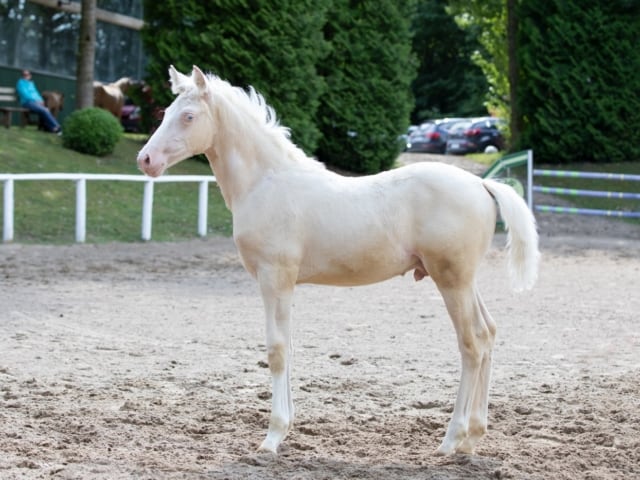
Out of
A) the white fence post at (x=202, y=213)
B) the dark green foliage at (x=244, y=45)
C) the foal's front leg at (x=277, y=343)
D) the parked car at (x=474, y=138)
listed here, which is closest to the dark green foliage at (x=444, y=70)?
the parked car at (x=474, y=138)

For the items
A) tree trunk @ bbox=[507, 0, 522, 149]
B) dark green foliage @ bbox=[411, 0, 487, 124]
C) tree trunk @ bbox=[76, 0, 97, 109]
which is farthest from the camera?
dark green foliage @ bbox=[411, 0, 487, 124]

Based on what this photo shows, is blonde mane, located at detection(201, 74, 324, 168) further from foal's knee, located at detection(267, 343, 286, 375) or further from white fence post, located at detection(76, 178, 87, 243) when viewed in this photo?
white fence post, located at detection(76, 178, 87, 243)

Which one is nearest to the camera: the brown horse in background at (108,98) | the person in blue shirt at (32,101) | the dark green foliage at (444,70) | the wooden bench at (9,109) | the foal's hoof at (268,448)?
the foal's hoof at (268,448)

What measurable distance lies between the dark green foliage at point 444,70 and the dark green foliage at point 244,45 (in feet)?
87.2

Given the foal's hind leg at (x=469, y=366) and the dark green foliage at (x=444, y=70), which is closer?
the foal's hind leg at (x=469, y=366)

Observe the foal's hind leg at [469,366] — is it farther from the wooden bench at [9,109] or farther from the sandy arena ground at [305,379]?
the wooden bench at [9,109]

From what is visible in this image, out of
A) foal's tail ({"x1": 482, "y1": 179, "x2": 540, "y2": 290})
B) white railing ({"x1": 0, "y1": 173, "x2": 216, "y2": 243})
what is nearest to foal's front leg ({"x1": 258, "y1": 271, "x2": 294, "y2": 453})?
foal's tail ({"x1": 482, "y1": 179, "x2": 540, "y2": 290})

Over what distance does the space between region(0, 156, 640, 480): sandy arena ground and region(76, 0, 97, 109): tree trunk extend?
11423 millimetres

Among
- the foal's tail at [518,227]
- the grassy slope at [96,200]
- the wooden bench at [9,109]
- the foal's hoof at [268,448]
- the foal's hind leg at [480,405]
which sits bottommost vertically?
the grassy slope at [96,200]

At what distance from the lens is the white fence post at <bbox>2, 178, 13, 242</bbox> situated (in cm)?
1517

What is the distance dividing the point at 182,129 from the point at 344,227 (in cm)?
107

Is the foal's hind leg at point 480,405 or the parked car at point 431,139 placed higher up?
the foal's hind leg at point 480,405

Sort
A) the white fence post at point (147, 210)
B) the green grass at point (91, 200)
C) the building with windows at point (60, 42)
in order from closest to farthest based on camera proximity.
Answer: the white fence post at point (147, 210) < the green grass at point (91, 200) < the building with windows at point (60, 42)

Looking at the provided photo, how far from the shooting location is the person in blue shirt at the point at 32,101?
2423 cm
